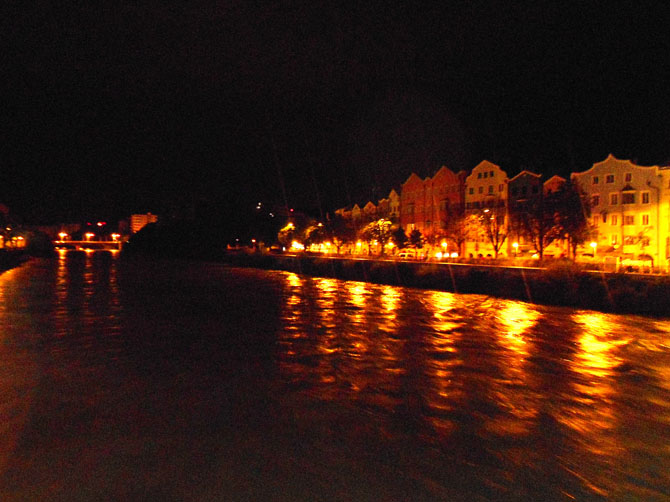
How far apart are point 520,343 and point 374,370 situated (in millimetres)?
5320

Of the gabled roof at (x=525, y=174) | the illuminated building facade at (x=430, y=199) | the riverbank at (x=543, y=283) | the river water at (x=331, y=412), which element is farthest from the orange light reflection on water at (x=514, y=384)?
the illuminated building facade at (x=430, y=199)

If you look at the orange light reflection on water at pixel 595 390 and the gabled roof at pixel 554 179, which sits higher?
the gabled roof at pixel 554 179

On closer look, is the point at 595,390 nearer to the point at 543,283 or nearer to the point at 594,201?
the point at 543,283

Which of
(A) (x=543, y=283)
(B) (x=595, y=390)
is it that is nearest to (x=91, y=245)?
(A) (x=543, y=283)

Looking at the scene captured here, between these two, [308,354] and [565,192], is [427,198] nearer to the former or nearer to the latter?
[565,192]

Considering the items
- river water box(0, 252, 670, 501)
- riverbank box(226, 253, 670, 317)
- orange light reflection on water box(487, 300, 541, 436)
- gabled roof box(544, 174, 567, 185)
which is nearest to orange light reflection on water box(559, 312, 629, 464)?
river water box(0, 252, 670, 501)

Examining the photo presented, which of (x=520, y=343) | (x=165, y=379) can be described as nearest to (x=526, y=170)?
(x=520, y=343)

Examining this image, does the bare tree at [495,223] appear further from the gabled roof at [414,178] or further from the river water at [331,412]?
the river water at [331,412]

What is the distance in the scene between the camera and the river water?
16.3ft

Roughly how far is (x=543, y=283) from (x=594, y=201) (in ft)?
74.8

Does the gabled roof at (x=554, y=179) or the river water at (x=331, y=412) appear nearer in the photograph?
the river water at (x=331, y=412)

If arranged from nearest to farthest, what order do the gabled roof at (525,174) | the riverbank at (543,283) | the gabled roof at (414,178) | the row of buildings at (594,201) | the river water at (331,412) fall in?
the river water at (331,412) < the riverbank at (543,283) < the row of buildings at (594,201) < the gabled roof at (525,174) < the gabled roof at (414,178)

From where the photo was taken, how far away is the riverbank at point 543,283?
809 inches

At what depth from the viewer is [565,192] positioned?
125 ft
